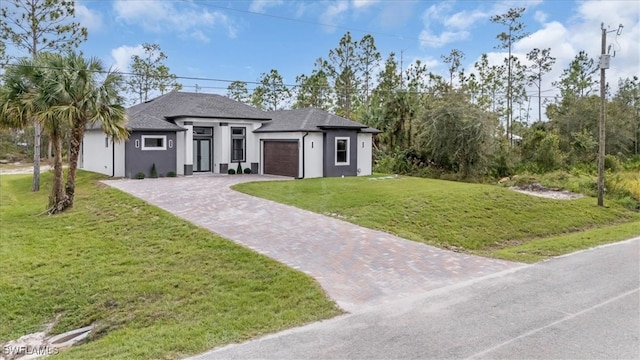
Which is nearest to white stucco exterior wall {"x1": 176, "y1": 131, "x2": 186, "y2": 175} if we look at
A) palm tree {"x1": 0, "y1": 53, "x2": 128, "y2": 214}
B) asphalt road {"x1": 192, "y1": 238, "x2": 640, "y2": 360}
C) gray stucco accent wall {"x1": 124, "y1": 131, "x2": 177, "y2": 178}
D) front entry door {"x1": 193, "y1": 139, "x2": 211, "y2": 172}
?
gray stucco accent wall {"x1": 124, "y1": 131, "x2": 177, "y2": 178}

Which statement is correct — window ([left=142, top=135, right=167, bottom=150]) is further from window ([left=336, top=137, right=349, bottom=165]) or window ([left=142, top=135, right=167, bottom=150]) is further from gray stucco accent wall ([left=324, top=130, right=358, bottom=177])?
window ([left=336, top=137, right=349, bottom=165])

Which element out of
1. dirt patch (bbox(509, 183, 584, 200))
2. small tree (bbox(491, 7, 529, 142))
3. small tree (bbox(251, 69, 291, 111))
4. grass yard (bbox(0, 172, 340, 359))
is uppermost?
small tree (bbox(491, 7, 529, 142))

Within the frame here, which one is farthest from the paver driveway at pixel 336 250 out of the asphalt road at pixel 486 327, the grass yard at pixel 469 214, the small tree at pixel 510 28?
the small tree at pixel 510 28

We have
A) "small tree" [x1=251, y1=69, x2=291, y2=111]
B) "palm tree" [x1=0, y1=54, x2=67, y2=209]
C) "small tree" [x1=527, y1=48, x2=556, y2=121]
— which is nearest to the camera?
"palm tree" [x1=0, y1=54, x2=67, y2=209]

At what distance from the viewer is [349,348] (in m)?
5.48

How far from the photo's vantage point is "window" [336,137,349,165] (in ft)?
81.5

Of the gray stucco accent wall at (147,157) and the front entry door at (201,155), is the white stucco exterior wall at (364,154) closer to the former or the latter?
the front entry door at (201,155)

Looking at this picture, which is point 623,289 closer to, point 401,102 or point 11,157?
Result: point 401,102

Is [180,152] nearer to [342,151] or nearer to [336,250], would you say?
[342,151]

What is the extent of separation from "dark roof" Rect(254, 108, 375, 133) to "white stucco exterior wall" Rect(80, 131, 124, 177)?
284 inches

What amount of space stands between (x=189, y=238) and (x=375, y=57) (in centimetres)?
3522

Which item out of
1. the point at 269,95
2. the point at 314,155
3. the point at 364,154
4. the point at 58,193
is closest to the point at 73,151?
the point at 58,193

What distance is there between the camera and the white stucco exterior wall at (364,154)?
25.8 m


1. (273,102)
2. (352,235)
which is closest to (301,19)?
(352,235)
